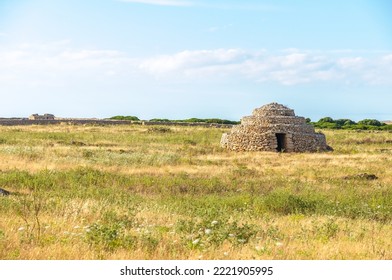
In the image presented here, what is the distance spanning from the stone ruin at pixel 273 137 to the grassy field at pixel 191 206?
245 centimetres

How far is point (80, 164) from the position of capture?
22203 millimetres

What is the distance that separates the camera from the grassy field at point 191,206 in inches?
291

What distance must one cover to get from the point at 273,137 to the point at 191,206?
71.4 feet

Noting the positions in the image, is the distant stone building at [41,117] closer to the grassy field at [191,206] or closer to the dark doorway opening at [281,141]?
the grassy field at [191,206]

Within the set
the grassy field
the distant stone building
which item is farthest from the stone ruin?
the distant stone building

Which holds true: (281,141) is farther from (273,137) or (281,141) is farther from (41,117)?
(41,117)

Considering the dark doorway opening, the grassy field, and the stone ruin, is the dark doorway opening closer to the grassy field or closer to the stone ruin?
the stone ruin

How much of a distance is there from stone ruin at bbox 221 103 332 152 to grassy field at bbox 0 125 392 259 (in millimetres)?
2453

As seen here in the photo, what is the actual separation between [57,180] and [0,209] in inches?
288

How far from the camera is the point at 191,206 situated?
1309cm

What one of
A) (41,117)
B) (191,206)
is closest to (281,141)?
(191,206)

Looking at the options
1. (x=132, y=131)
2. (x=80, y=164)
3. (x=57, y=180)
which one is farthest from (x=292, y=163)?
(x=132, y=131)

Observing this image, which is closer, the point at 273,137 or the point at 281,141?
the point at 273,137

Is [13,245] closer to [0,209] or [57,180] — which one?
[0,209]
